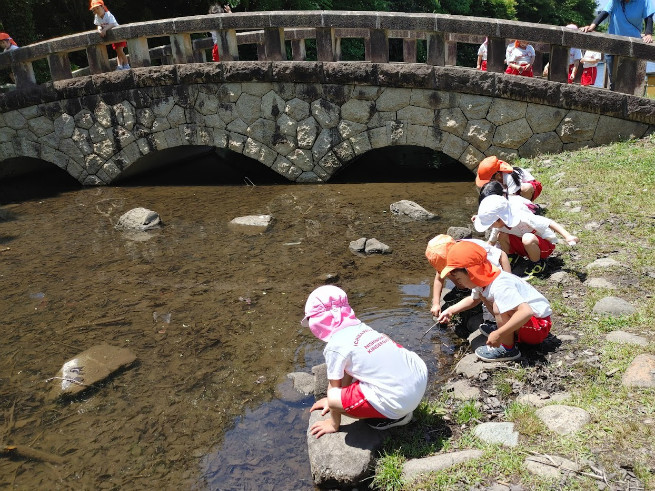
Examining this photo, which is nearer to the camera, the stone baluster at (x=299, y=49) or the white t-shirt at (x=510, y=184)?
the white t-shirt at (x=510, y=184)

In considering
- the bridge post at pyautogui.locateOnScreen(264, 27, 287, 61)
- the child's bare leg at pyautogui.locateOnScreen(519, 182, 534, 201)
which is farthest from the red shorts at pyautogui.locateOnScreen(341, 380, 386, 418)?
the bridge post at pyautogui.locateOnScreen(264, 27, 287, 61)

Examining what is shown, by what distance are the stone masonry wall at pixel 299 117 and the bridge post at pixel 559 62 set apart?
0.71 feet

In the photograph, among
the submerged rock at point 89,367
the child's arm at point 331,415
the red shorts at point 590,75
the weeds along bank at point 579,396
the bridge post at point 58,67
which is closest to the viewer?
the weeds along bank at point 579,396

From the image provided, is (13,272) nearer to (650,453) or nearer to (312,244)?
(312,244)

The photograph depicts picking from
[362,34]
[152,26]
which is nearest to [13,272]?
[152,26]

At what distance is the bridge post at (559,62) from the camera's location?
8.13 metres

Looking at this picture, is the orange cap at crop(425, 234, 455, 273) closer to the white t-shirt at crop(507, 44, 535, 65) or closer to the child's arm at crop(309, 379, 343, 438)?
the child's arm at crop(309, 379, 343, 438)

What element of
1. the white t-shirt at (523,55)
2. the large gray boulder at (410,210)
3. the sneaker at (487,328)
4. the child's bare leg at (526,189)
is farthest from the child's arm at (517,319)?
the white t-shirt at (523,55)

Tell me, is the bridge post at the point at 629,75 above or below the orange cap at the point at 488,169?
above

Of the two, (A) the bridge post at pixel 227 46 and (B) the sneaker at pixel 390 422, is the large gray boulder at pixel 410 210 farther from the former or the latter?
(B) the sneaker at pixel 390 422

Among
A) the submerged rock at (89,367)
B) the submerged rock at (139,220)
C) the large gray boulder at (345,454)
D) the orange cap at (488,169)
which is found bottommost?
the submerged rock at (139,220)

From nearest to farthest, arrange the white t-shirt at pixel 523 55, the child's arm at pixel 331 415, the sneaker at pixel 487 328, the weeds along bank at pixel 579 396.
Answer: the weeds along bank at pixel 579 396
the child's arm at pixel 331 415
the sneaker at pixel 487 328
the white t-shirt at pixel 523 55

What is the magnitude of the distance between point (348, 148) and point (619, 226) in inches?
187

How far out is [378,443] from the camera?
3441mm
